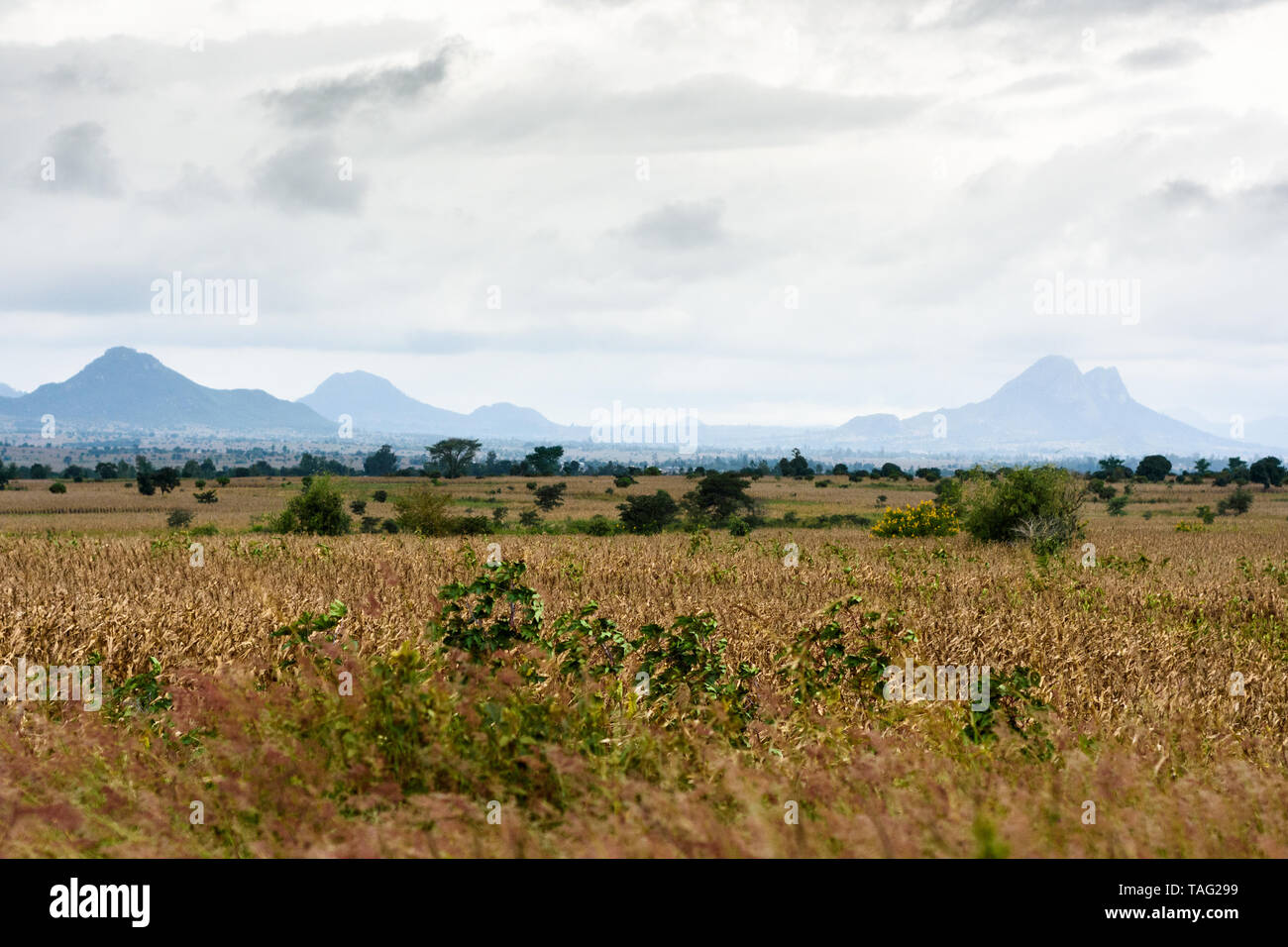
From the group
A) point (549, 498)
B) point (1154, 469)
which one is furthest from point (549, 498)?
point (1154, 469)

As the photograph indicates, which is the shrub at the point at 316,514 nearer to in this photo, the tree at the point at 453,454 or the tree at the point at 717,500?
the tree at the point at 717,500

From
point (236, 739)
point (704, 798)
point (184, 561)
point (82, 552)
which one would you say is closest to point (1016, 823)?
point (704, 798)

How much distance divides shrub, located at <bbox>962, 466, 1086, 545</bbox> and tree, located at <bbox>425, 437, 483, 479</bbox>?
11097cm

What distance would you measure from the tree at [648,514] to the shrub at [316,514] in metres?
17.8

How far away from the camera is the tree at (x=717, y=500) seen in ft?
211

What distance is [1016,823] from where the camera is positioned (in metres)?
4.59

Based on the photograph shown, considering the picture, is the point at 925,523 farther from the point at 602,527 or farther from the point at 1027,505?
the point at 602,527

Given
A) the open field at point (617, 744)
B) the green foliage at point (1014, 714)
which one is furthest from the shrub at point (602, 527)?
the green foliage at point (1014, 714)

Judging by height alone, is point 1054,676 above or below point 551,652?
below

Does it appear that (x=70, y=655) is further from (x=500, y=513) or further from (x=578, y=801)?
(x=500, y=513)

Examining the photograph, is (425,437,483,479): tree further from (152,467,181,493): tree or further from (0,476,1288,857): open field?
(0,476,1288,857): open field

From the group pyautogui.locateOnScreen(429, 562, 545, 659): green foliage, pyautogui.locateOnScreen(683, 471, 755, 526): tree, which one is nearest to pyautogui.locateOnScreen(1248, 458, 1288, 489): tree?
pyautogui.locateOnScreen(683, 471, 755, 526): tree

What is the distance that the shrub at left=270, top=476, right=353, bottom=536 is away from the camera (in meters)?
40.9
